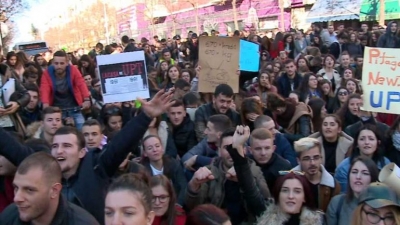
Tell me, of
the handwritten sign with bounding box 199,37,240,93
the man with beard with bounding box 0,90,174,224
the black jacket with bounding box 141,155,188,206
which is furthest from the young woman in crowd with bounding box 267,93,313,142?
the man with beard with bounding box 0,90,174,224

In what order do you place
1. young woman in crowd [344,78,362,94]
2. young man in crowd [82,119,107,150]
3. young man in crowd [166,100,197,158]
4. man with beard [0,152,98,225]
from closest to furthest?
man with beard [0,152,98,225] < young man in crowd [82,119,107,150] < young man in crowd [166,100,197,158] < young woman in crowd [344,78,362,94]

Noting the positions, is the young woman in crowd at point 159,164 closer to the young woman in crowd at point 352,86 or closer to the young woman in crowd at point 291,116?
the young woman in crowd at point 291,116

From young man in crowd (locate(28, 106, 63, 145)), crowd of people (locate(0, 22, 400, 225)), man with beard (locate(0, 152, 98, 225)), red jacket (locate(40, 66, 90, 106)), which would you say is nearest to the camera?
man with beard (locate(0, 152, 98, 225))

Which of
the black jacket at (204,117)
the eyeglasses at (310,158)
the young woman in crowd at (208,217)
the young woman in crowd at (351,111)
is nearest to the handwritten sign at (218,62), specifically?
the black jacket at (204,117)

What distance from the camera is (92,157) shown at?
3654 millimetres

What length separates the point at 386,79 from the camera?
623 centimetres

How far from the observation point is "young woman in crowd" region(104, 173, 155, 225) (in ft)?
8.45

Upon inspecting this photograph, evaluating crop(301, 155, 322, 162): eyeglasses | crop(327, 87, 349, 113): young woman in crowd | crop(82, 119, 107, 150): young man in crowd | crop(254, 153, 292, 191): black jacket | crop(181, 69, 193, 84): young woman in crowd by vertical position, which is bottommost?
crop(327, 87, 349, 113): young woman in crowd

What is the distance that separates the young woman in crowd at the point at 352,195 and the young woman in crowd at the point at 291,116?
2.29 metres

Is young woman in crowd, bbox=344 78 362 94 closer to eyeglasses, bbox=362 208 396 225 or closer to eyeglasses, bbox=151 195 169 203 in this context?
eyeglasses, bbox=362 208 396 225

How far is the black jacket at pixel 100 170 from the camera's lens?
11.3 ft

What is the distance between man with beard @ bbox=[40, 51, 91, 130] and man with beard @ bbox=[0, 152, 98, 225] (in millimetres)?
4333

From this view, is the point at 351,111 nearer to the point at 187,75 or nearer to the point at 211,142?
the point at 211,142

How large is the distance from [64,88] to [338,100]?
4.14 m
